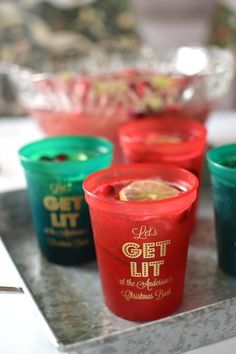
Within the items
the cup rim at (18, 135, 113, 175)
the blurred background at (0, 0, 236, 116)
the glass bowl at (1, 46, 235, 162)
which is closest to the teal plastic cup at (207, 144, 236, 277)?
the cup rim at (18, 135, 113, 175)

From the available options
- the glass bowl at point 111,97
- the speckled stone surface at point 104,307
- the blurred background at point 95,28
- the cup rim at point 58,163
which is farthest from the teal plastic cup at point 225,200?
the blurred background at point 95,28

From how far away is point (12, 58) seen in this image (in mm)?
1218

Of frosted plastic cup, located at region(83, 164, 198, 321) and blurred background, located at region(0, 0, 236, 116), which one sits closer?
frosted plastic cup, located at region(83, 164, 198, 321)

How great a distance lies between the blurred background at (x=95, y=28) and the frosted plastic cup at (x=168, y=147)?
1.32ft

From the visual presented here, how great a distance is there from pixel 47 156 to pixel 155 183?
0.62 feet

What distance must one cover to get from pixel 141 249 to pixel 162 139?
26 cm

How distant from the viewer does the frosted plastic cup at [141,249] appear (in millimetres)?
506

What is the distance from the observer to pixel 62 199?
25.4 inches

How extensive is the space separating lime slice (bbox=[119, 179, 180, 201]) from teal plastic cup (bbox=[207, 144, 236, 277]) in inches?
2.1

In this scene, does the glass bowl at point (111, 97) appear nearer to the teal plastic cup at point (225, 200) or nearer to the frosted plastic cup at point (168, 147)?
the frosted plastic cup at point (168, 147)

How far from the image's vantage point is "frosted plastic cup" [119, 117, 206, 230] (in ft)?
2.20

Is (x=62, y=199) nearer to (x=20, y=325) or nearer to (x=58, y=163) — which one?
(x=58, y=163)

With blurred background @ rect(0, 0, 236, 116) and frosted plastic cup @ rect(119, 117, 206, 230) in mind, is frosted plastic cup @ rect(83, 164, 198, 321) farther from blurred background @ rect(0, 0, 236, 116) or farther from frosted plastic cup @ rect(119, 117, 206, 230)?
blurred background @ rect(0, 0, 236, 116)

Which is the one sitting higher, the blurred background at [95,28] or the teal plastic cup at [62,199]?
the blurred background at [95,28]
